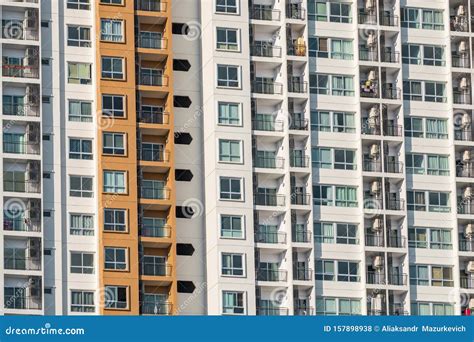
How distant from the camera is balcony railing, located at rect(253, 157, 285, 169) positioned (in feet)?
506

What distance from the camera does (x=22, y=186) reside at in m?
150

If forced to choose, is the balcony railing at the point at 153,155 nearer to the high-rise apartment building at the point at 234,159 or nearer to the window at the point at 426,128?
the high-rise apartment building at the point at 234,159

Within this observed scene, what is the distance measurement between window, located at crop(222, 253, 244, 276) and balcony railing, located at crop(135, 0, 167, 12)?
16.4 m

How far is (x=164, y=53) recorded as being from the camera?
154 metres

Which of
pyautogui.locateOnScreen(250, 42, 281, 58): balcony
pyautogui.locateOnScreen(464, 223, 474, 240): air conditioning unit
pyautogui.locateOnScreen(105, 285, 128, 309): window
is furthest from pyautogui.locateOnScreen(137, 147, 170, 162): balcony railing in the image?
pyautogui.locateOnScreen(464, 223, 474, 240): air conditioning unit

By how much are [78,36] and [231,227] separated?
1541 cm

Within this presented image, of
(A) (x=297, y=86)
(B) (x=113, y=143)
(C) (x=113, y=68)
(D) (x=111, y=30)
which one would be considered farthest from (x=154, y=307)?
(D) (x=111, y=30)

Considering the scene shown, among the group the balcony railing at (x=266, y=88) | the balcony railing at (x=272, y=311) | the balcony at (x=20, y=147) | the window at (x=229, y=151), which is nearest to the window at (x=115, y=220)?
the balcony at (x=20, y=147)

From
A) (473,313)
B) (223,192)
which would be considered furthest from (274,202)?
(473,313)

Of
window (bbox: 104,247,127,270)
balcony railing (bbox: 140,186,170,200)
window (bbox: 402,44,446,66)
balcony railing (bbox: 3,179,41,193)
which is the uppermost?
window (bbox: 402,44,446,66)

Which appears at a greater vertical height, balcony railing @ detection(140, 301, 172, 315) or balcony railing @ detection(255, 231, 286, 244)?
balcony railing @ detection(255, 231, 286, 244)

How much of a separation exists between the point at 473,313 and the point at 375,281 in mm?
6490

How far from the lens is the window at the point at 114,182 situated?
151 metres

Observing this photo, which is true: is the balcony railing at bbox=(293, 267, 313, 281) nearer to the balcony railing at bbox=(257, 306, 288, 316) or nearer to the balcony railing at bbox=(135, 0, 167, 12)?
the balcony railing at bbox=(257, 306, 288, 316)
